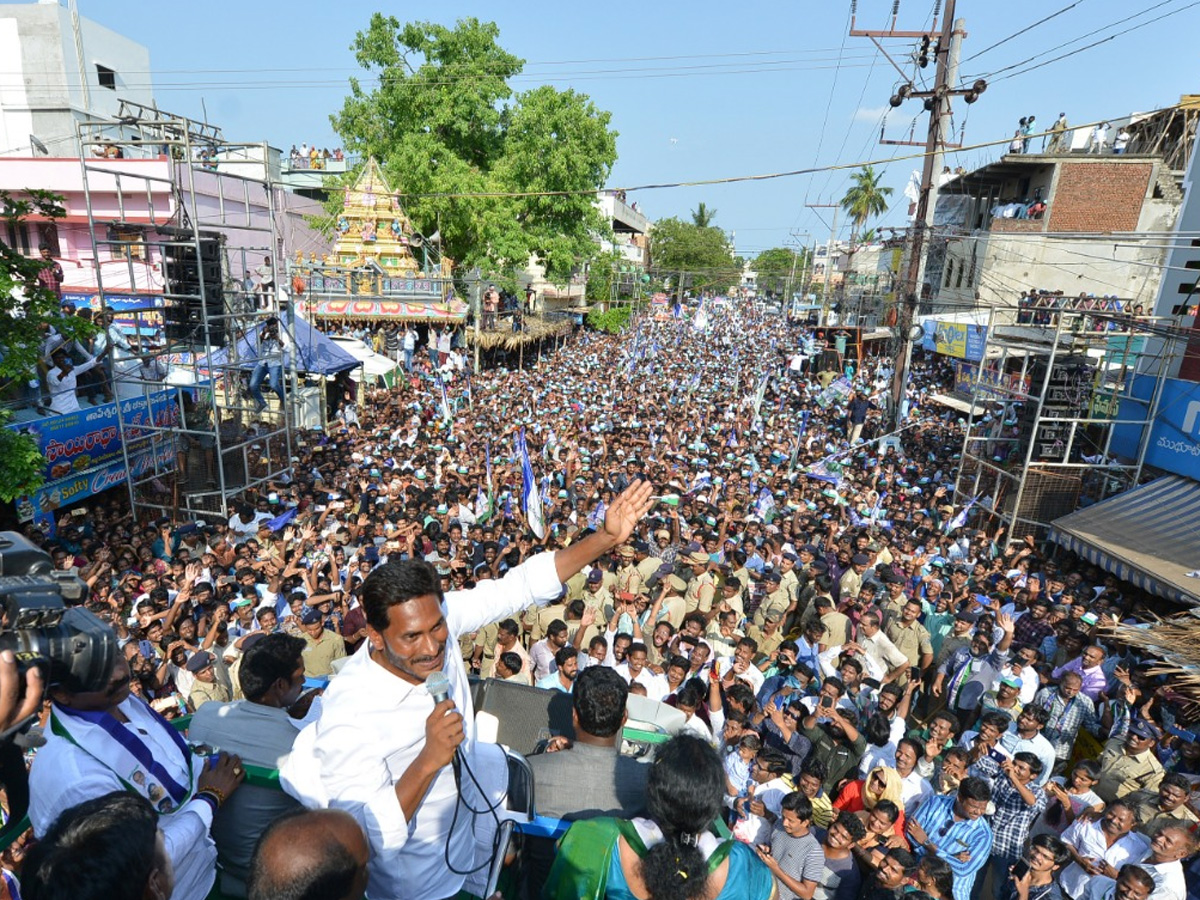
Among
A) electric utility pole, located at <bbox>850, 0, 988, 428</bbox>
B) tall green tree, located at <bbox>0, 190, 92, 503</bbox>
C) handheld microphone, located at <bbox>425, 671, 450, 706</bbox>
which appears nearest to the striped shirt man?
handheld microphone, located at <bbox>425, 671, 450, 706</bbox>

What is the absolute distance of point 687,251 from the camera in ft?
217

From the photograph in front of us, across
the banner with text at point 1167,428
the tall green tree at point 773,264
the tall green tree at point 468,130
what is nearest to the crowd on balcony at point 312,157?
the tall green tree at point 468,130

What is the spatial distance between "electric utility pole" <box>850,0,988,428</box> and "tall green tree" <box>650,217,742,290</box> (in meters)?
48.8

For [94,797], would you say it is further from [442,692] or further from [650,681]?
[650,681]

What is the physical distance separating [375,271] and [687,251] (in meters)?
49.3

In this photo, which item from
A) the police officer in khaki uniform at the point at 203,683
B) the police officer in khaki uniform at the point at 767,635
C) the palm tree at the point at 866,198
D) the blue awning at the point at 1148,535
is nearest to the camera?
the police officer in khaki uniform at the point at 203,683

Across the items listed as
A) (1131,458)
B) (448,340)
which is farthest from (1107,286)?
(448,340)

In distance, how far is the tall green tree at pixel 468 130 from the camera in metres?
24.2

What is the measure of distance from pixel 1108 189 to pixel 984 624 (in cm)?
2231

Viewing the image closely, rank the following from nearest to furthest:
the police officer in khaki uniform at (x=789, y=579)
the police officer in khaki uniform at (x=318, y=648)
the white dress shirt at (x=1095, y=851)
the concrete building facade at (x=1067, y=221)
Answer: the white dress shirt at (x=1095, y=851), the police officer in khaki uniform at (x=318, y=648), the police officer in khaki uniform at (x=789, y=579), the concrete building facade at (x=1067, y=221)

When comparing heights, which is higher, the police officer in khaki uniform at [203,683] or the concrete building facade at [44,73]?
the concrete building facade at [44,73]

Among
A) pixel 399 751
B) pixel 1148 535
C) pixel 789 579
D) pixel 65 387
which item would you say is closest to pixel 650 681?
pixel 789 579

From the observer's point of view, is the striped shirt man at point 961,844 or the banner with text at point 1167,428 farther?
the banner with text at point 1167,428

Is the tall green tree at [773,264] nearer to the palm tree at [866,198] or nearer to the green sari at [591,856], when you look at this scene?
the palm tree at [866,198]
